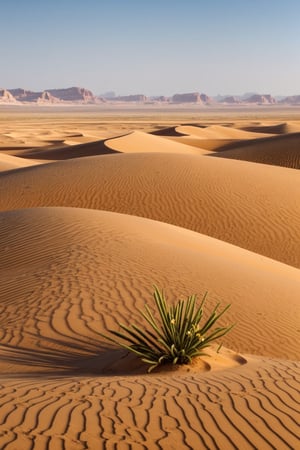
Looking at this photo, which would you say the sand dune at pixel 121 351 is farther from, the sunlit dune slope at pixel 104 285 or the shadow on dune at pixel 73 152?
the shadow on dune at pixel 73 152

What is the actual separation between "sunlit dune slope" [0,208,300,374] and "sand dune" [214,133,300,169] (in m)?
17.2

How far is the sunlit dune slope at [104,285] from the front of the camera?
23.9ft

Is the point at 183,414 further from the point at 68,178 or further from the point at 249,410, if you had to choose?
the point at 68,178

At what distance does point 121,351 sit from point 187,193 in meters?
12.5


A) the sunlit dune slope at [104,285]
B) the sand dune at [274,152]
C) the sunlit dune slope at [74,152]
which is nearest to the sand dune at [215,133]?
the sunlit dune slope at [74,152]

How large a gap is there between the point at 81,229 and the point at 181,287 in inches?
148

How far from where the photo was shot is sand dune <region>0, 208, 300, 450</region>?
4.05 metres

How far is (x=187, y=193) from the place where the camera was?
1905 centimetres

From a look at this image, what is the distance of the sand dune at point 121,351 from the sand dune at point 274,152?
16.6 metres

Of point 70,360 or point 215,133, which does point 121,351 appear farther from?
point 215,133

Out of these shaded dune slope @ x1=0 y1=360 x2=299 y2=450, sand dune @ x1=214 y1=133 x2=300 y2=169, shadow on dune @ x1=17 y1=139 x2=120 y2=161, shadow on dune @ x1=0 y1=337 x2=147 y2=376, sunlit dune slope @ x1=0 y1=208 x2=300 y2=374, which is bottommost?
shadow on dune @ x1=17 y1=139 x2=120 y2=161

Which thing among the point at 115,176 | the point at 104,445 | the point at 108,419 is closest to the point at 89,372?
the point at 108,419

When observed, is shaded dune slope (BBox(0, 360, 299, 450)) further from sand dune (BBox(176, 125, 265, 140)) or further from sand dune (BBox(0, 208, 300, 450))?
sand dune (BBox(176, 125, 265, 140))

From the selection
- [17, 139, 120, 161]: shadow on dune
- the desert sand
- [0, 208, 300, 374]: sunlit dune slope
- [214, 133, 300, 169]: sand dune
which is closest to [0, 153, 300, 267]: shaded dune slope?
the desert sand
